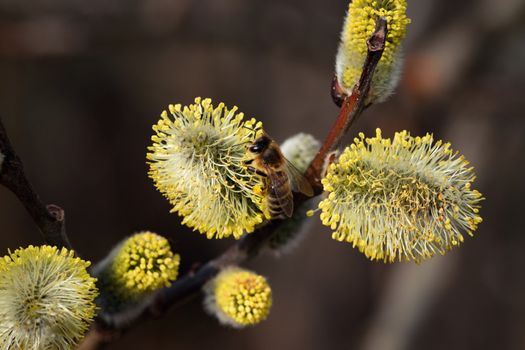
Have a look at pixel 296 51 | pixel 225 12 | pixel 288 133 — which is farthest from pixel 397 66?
pixel 288 133

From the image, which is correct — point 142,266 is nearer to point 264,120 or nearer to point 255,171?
point 255,171

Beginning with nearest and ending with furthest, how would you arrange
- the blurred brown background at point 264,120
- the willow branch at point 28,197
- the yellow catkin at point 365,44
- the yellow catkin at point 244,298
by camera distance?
1. the willow branch at point 28,197
2. the yellow catkin at point 365,44
3. the yellow catkin at point 244,298
4. the blurred brown background at point 264,120

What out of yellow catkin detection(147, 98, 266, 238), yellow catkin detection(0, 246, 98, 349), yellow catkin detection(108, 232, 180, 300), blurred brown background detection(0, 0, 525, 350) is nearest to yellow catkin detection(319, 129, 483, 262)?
yellow catkin detection(147, 98, 266, 238)

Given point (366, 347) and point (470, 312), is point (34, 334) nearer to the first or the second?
point (366, 347)

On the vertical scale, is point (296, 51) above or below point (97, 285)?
above

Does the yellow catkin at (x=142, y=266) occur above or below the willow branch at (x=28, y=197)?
below

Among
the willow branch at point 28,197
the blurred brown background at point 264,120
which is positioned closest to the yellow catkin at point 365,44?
the willow branch at point 28,197

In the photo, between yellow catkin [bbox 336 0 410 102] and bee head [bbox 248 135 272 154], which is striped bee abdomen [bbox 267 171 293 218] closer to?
bee head [bbox 248 135 272 154]

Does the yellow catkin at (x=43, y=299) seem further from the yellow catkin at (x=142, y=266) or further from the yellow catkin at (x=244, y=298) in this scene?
the yellow catkin at (x=244, y=298)
